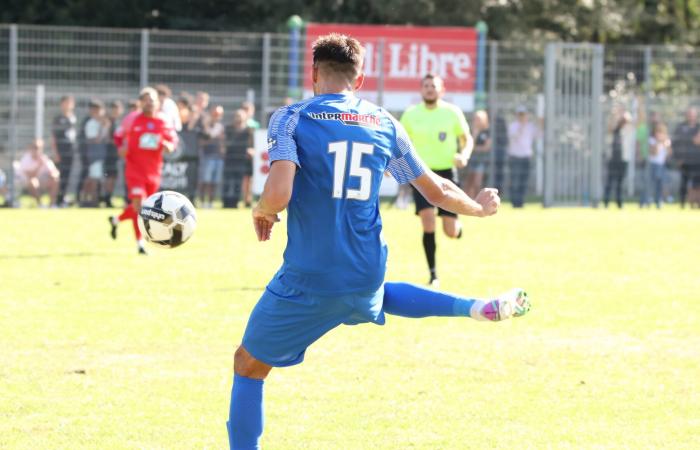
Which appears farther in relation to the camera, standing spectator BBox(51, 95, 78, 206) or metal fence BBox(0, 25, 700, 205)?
metal fence BBox(0, 25, 700, 205)

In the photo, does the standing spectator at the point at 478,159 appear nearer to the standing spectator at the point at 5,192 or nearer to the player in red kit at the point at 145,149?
the standing spectator at the point at 5,192

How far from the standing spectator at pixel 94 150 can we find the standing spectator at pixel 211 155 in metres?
1.82

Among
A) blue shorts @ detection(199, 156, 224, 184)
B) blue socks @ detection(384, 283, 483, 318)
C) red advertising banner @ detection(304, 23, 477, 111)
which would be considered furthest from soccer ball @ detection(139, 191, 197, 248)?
red advertising banner @ detection(304, 23, 477, 111)

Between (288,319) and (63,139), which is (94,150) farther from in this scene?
(288,319)

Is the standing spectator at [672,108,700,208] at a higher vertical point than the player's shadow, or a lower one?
higher

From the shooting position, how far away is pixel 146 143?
50.6 feet

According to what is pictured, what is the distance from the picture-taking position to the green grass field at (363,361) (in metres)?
6.52

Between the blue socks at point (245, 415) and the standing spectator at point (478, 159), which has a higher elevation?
the standing spectator at point (478, 159)

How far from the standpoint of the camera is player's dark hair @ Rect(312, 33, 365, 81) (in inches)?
209

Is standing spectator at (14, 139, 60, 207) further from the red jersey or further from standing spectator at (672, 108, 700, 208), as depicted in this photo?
standing spectator at (672, 108, 700, 208)

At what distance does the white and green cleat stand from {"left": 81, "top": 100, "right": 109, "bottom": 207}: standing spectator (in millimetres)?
18784

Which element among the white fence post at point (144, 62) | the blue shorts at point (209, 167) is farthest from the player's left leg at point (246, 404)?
the white fence post at point (144, 62)

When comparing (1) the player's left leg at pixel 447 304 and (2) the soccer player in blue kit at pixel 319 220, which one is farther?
(1) the player's left leg at pixel 447 304

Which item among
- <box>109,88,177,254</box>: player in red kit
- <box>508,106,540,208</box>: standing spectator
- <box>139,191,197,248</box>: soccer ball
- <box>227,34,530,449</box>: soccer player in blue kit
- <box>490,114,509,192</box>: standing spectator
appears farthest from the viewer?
<box>490,114,509,192</box>: standing spectator
